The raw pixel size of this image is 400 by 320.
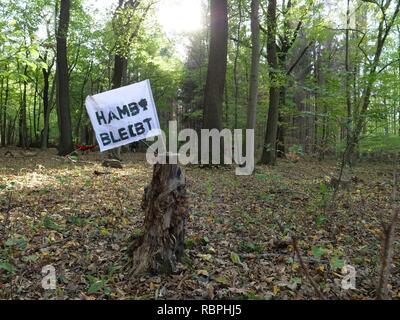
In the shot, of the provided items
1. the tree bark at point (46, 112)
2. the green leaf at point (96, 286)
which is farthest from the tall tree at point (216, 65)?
the tree bark at point (46, 112)

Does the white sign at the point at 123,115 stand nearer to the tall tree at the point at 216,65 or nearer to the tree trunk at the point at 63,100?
the tall tree at the point at 216,65

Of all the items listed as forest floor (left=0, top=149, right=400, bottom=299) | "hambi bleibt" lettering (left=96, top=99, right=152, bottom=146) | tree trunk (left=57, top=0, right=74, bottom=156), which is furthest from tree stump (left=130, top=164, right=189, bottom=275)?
tree trunk (left=57, top=0, right=74, bottom=156)

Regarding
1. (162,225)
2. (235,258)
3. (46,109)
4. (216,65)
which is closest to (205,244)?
(235,258)

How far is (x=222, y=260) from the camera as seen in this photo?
148 inches

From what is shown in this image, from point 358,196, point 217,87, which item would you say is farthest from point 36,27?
point 358,196

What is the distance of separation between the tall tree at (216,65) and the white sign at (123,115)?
24.0 ft

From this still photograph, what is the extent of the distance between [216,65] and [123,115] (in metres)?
7.89

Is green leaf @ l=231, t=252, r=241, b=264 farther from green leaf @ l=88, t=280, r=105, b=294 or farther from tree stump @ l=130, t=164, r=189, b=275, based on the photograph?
green leaf @ l=88, t=280, r=105, b=294

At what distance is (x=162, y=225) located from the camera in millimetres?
3482

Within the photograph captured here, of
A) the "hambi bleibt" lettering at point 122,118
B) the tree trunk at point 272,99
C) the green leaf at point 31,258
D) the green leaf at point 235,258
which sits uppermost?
the tree trunk at point 272,99

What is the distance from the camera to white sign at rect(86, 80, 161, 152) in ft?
11.7

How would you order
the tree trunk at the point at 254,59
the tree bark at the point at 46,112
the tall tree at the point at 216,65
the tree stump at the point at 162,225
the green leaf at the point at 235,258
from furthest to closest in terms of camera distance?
the tree bark at the point at 46,112 < the tall tree at the point at 216,65 < the tree trunk at the point at 254,59 < the green leaf at the point at 235,258 < the tree stump at the point at 162,225

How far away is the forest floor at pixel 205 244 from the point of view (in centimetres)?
311

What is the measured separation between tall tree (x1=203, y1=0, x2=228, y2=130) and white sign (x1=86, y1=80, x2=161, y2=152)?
24.0 feet
